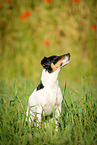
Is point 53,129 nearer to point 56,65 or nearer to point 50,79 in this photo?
point 50,79

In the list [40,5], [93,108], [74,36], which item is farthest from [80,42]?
[93,108]

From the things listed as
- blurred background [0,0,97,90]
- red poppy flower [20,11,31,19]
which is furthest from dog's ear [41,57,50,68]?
red poppy flower [20,11,31,19]

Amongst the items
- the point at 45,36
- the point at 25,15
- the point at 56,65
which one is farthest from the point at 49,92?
the point at 25,15

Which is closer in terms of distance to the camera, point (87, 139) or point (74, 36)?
point (87, 139)

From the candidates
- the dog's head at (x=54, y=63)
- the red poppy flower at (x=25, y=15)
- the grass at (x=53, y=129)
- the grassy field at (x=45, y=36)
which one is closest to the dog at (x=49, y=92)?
the dog's head at (x=54, y=63)

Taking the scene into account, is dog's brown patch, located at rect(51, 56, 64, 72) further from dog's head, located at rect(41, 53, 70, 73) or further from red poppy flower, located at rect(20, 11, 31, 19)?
red poppy flower, located at rect(20, 11, 31, 19)

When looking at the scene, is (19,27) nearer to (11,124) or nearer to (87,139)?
(11,124)

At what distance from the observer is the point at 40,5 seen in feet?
23.5

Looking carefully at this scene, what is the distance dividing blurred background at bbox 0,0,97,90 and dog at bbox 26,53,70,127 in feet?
12.0

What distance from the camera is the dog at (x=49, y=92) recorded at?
2.71 metres

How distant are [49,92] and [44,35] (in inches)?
183

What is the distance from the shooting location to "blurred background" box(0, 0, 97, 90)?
666 centimetres

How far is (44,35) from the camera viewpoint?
7.02 m

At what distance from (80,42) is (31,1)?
→ 268 centimetres
